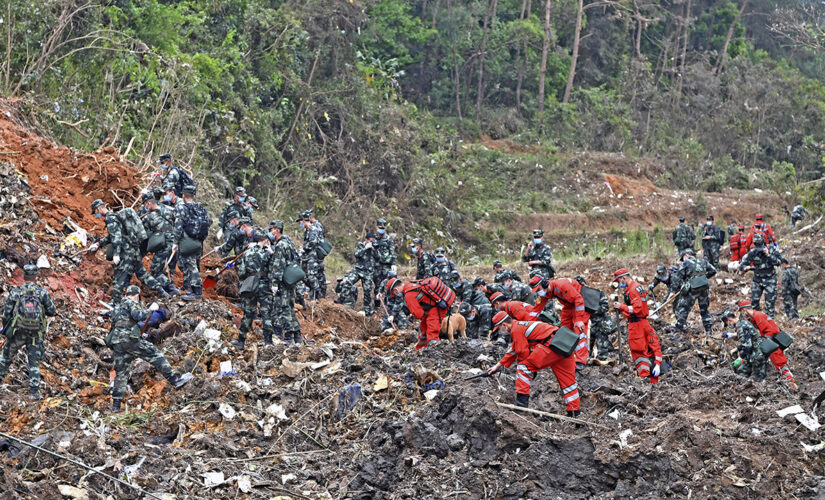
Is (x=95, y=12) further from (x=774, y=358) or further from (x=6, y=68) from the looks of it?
(x=774, y=358)

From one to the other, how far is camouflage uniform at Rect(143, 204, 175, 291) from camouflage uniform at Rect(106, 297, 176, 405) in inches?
113

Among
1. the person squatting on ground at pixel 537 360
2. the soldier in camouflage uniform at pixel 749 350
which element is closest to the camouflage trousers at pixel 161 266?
the person squatting on ground at pixel 537 360

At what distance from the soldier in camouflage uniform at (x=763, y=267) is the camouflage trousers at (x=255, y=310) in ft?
28.2

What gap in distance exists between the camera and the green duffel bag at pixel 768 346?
11.1m

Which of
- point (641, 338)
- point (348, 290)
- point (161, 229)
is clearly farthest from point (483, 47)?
point (641, 338)

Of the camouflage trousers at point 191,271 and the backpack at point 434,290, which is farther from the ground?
the backpack at point 434,290

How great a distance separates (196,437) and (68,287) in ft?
14.3

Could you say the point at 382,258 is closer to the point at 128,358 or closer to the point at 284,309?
the point at 284,309

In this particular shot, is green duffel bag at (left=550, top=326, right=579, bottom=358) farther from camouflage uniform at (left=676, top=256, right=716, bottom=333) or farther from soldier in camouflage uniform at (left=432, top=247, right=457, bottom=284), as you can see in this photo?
camouflage uniform at (left=676, top=256, right=716, bottom=333)

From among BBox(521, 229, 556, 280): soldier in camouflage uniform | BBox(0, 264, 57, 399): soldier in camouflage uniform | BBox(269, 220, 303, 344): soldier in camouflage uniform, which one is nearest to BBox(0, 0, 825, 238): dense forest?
BBox(269, 220, 303, 344): soldier in camouflage uniform

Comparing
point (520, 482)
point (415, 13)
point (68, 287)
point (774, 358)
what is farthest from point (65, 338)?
point (415, 13)

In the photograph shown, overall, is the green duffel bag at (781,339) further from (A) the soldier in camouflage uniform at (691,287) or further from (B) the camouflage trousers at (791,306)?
(B) the camouflage trousers at (791,306)

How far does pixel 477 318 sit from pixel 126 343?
5831 mm

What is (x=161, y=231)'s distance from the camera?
12.6 metres
